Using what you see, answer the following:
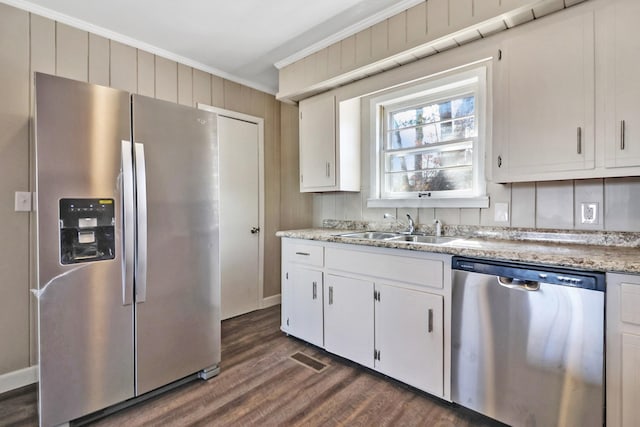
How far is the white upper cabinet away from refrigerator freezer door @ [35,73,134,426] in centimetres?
161

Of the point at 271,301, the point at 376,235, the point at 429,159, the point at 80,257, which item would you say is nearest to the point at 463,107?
the point at 429,159

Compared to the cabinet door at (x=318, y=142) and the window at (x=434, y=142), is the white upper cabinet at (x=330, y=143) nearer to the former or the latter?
the cabinet door at (x=318, y=142)

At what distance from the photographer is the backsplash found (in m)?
1.69

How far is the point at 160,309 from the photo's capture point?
188 cm

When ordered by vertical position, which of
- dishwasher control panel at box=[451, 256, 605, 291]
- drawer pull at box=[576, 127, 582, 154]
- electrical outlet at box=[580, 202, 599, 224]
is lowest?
dishwasher control panel at box=[451, 256, 605, 291]

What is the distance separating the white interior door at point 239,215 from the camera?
320 centimetres

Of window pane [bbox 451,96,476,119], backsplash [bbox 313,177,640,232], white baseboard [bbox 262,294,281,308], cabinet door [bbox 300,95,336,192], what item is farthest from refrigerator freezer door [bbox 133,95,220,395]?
window pane [bbox 451,96,476,119]

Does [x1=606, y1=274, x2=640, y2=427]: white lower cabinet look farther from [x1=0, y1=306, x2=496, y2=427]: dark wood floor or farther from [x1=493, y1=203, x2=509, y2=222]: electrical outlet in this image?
[x1=493, y1=203, x2=509, y2=222]: electrical outlet

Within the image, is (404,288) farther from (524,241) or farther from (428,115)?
(428,115)

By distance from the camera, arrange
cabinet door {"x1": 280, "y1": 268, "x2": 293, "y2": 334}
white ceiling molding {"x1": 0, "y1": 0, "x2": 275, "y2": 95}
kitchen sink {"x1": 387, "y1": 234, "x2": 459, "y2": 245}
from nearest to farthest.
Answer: white ceiling molding {"x1": 0, "y1": 0, "x2": 275, "y2": 95} → kitchen sink {"x1": 387, "y1": 234, "x2": 459, "y2": 245} → cabinet door {"x1": 280, "y1": 268, "x2": 293, "y2": 334}

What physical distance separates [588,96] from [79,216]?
2730 millimetres

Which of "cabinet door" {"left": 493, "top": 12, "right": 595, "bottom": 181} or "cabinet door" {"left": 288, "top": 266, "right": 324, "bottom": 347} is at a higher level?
"cabinet door" {"left": 493, "top": 12, "right": 595, "bottom": 181}

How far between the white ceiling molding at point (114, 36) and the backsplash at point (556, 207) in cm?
241

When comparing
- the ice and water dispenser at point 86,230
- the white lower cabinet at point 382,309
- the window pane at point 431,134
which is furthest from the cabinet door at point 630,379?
the ice and water dispenser at point 86,230
